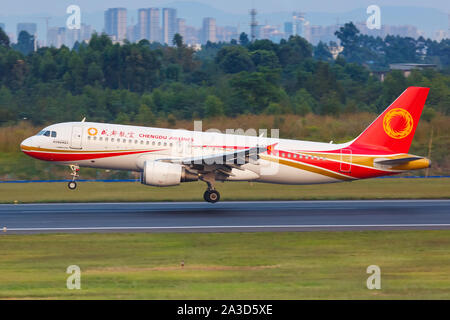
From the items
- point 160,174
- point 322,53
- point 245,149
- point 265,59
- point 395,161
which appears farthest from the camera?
point 322,53

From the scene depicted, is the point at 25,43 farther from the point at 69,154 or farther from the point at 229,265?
the point at 229,265

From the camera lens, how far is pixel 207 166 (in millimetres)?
32781

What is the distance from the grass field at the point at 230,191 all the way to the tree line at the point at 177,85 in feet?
63.9

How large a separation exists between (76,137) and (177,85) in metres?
49.2

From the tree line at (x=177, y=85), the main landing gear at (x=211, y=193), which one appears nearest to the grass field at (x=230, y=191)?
the main landing gear at (x=211, y=193)

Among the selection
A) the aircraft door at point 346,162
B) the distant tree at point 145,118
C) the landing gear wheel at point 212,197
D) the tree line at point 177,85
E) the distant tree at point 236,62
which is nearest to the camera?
the landing gear wheel at point 212,197

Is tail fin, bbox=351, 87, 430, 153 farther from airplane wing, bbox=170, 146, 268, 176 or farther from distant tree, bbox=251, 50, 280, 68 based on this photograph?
distant tree, bbox=251, 50, 280, 68

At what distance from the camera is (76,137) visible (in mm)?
33969

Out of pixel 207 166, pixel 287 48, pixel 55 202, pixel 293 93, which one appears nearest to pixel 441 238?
pixel 207 166

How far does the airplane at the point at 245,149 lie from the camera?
33.5m

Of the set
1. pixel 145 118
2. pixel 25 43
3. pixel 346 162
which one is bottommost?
pixel 346 162

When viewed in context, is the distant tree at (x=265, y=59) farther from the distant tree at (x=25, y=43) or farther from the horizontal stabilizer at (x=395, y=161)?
the distant tree at (x=25, y=43)

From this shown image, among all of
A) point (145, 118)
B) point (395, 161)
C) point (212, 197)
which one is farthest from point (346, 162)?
point (145, 118)

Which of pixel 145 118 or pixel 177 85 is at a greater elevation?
pixel 177 85
